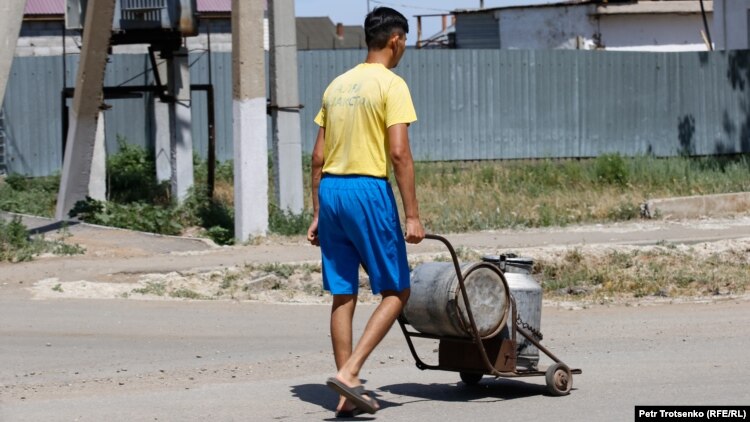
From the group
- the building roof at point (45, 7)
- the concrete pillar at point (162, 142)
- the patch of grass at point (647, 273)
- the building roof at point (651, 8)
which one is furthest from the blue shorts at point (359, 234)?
the building roof at point (651, 8)

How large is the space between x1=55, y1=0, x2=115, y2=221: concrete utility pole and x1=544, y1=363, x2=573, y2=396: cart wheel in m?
9.74

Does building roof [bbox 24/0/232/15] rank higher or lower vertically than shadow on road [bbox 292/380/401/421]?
higher

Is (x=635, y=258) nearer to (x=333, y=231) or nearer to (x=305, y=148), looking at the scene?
(x=333, y=231)

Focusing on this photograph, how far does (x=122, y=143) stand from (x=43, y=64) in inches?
72.7

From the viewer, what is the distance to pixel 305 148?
21.1 m

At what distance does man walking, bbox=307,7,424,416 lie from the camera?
6.00 metres

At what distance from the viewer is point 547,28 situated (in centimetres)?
3225

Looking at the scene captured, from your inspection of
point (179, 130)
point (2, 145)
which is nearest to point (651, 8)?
point (179, 130)

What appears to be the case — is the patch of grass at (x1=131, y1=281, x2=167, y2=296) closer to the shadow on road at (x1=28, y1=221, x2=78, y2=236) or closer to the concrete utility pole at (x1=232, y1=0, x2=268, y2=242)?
the concrete utility pole at (x1=232, y1=0, x2=268, y2=242)

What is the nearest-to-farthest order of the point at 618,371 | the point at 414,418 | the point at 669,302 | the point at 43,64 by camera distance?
the point at 414,418 < the point at 618,371 < the point at 669,302 < the point at 43,64

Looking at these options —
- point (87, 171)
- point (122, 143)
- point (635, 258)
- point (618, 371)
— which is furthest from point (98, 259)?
point (122, 143)

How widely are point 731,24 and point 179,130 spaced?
13.3 meters

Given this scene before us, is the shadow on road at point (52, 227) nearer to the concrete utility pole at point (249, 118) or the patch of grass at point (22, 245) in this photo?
the patch of grass at point (22, 245)

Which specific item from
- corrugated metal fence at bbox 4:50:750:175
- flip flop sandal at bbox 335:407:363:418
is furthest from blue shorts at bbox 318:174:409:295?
corrugated metal fence at bbox 4:50:750:175
